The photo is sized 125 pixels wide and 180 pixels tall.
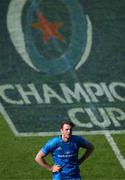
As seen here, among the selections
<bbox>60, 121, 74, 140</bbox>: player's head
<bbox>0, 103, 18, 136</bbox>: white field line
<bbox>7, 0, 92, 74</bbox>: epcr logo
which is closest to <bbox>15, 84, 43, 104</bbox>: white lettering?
<bbox>0, 103, 18, 136</bbox>: white field line

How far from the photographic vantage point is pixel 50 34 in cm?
2088

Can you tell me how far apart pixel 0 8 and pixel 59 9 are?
1.73 metres

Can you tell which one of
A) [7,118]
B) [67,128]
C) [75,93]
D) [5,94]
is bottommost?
[75,93]

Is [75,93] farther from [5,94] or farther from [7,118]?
[7,118]

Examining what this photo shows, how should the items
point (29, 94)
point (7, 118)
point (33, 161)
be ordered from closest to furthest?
point (33, 161) < point (7, 118) < point (29, 94)

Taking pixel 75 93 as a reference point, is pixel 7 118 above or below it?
above

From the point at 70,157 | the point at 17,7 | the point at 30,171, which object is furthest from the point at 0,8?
the point at 70,157

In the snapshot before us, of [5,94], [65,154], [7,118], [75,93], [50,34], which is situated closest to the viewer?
[65,154]

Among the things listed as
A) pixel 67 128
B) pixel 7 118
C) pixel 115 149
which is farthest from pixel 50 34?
pixel 67 128

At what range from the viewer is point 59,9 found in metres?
21.2

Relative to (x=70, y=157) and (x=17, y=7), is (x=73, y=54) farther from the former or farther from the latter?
(x=70, y=157)

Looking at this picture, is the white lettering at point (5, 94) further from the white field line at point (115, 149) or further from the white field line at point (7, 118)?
the white field line at point (115, 149)

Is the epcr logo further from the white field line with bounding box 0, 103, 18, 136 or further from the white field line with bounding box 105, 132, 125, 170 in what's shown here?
the white field line with bounding box 105, 132, 125, 170

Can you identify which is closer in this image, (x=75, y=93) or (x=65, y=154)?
(x=65, y=154)
